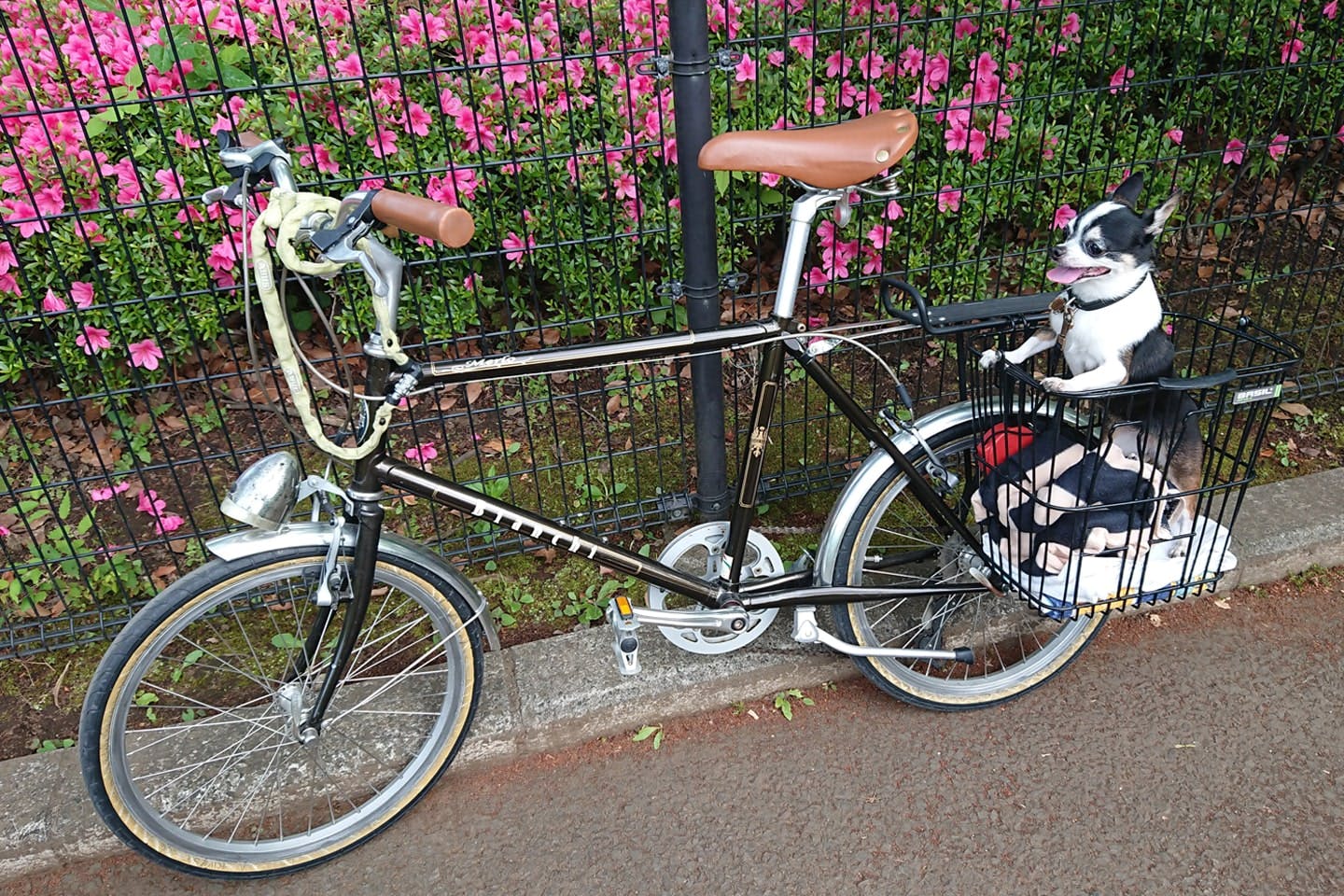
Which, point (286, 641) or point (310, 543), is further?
point (286, 641)

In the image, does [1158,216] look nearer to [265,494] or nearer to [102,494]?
[265,494]

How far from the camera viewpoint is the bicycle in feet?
6.67

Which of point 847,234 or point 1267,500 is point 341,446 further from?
point 1267,500

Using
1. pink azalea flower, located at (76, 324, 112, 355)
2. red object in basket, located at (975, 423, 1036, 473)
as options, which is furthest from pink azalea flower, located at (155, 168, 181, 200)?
red object in basket, located at (975, 423, 1036, 473)

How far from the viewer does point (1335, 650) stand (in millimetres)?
2928

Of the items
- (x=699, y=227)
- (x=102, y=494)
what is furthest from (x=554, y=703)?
(x=102, y=494)

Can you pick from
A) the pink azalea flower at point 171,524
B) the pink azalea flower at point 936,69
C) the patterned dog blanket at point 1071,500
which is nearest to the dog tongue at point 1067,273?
the patterned dog blanket at point 1071,500

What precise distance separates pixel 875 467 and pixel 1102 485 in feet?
1.76

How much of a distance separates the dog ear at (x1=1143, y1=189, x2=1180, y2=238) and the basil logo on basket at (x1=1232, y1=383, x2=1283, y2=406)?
0.41 m

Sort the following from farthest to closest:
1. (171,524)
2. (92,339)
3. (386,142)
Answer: (171,524) → (386,142) → (92,339)

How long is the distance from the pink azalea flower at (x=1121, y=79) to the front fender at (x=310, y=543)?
2353 millimetres

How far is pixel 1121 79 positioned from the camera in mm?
3416

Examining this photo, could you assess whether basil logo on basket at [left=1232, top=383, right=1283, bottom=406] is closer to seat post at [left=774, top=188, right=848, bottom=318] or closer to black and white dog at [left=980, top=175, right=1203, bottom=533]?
black and white dog at [left=980, top=175, right=1203, bottom=533]

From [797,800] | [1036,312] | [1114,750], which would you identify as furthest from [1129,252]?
[797,800]
